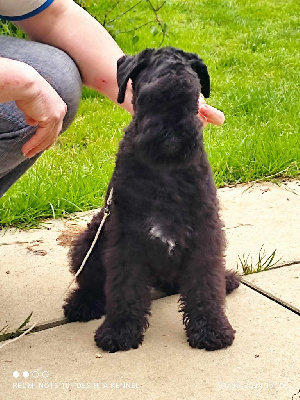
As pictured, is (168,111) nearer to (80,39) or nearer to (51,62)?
(51,62)

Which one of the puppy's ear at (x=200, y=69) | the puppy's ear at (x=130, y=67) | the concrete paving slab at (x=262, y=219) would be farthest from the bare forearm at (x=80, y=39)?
the concrete paving slab at (x=262, y=219)

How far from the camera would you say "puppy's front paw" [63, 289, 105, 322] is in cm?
272

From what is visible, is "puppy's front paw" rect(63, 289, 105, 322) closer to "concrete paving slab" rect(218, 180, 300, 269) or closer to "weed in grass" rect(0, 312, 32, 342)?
"weed in grass" rect(0, 312, 32, 342)

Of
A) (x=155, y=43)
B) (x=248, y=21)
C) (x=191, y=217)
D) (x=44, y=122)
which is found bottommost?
(x=248, y=21)

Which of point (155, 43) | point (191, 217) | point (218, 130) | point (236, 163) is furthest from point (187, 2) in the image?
point (191, 217)

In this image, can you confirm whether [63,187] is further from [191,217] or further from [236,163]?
[191,217]

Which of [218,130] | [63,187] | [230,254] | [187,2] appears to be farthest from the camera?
[187,2]

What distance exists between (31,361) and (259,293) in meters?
1.02

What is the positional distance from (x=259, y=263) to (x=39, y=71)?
1343mm

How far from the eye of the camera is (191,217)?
2422mm

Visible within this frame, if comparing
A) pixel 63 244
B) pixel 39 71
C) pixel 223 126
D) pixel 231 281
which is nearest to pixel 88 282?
pixel 231 281

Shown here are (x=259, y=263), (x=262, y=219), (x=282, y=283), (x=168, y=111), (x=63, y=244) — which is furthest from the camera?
(x=262, y=219)

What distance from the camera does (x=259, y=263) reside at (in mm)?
3129

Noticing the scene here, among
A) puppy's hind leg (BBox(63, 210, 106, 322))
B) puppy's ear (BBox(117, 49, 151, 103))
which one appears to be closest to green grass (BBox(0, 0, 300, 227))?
puppy's hind leg (BBox(63, 210, 106, 322))
